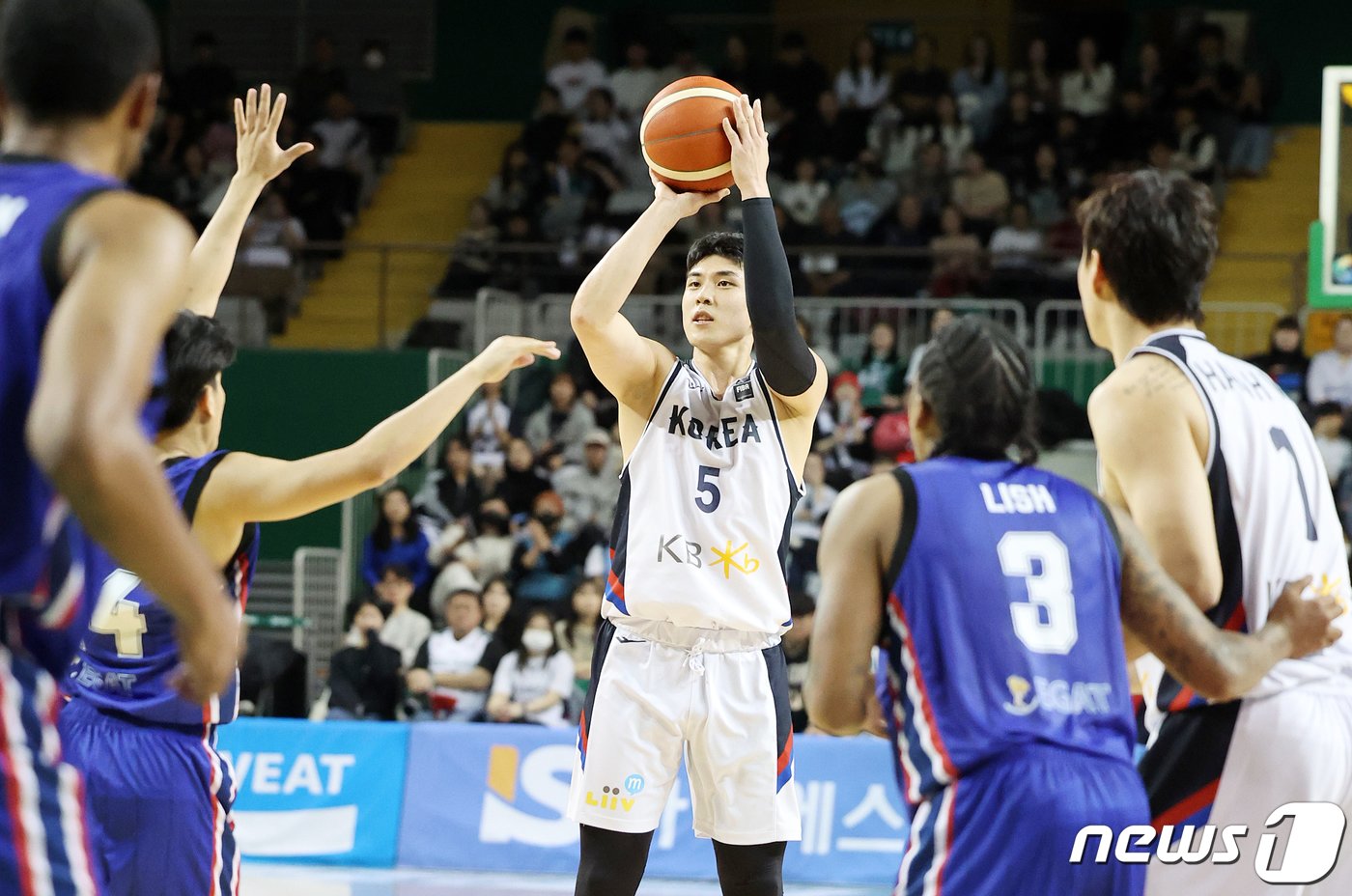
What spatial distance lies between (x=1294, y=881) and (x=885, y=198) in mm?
13506

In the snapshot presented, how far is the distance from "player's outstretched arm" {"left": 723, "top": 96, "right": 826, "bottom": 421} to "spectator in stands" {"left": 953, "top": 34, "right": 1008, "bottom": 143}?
41.9ft

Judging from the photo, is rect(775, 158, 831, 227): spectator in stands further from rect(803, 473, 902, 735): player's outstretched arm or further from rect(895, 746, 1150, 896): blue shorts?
rect(895, 746, 1150, 896): blue shorts

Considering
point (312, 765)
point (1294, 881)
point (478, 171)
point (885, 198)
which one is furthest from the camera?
point (478, 171)

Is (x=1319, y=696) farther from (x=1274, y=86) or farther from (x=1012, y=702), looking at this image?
(x=1274, y=86)

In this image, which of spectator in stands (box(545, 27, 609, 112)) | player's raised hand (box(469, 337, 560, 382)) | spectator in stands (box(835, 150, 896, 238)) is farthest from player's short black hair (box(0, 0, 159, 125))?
spectator in stands (box(545, 27, 609, 112))

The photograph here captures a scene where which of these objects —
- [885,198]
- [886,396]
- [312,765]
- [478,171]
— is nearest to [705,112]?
[312,765]

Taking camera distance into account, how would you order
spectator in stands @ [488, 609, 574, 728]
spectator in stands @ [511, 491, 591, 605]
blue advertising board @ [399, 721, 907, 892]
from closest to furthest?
blue advertising board @ [399, 721, 907, 892] → spectator in stands @ [488, 609, 574, 728] → spectator in stands @ [511, 491, 591, 605]

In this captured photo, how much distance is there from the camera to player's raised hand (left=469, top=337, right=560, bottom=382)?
3.92m

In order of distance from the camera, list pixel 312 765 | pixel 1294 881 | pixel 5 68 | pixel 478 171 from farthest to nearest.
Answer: pixel 478 171 < pixel 312 765 < pixel 1294 881 < pixel 5 68

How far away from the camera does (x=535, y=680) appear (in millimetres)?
11391

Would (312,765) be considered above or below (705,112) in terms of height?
below

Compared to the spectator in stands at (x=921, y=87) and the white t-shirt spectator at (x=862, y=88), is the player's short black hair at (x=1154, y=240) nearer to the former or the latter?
the spectator in stands at (x=921, y=87)

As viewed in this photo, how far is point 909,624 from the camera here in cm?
316

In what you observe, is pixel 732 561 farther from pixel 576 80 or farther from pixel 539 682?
pixel 576 80
